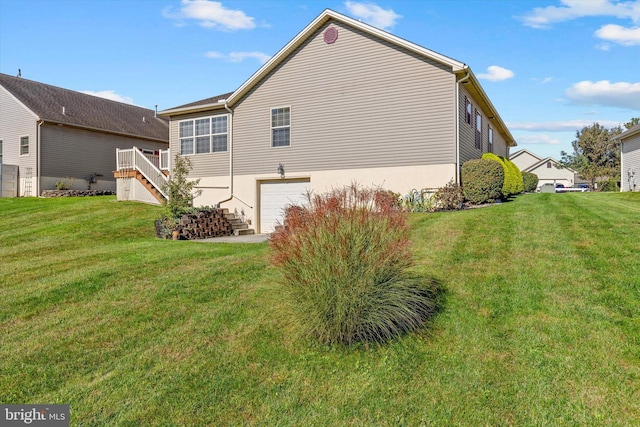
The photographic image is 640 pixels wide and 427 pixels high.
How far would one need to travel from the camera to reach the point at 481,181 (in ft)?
40.8

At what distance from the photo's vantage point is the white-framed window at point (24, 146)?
22.8 meters

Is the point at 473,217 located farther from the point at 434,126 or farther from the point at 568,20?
the point at 568,20

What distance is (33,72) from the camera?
27125mm

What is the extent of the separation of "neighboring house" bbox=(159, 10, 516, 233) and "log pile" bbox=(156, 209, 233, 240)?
1.71 meters

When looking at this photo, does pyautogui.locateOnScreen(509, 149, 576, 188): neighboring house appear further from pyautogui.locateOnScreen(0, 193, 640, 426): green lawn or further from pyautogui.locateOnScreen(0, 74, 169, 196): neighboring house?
pyautogui.locateOnScreen(0, 193, 640, 426): green lawn

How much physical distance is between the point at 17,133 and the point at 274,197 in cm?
1726

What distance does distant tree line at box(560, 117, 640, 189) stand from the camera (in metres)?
51.5

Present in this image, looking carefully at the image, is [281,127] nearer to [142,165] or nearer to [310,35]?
[310,35]

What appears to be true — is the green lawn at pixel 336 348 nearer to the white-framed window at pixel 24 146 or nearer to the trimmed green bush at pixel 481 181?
the trimmed green bush at pixel 481 181

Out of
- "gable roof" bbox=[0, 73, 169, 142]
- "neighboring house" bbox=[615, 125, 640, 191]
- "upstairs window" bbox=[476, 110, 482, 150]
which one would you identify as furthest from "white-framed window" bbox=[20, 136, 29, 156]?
"neighboring house" bbox=[615, 125, 640, 191]

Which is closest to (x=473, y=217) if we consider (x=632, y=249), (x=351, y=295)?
(x=632, y=249)

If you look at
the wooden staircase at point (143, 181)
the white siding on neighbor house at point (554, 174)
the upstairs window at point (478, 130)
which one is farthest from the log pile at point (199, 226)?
the white siding on neighbor house at point (554, 174)

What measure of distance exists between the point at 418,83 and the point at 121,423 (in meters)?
12.0

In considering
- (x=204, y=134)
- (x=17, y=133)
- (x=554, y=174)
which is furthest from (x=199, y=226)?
(x=554, y=174)
